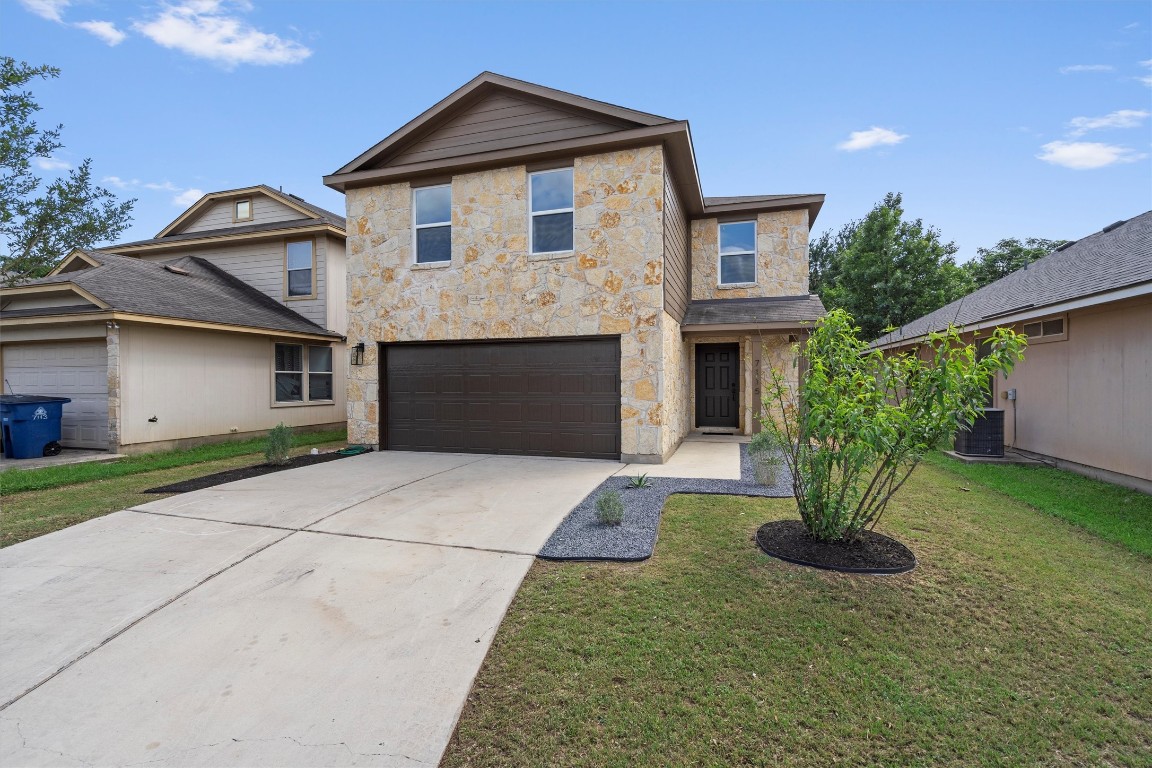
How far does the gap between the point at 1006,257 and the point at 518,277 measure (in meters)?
38.5

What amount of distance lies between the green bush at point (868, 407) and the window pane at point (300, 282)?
13.0 metres

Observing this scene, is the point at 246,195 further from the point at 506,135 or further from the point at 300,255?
the point at 506,135

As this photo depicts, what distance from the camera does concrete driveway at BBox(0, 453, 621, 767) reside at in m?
2.21

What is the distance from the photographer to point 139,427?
9.50 meters

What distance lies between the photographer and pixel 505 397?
9.05 metres

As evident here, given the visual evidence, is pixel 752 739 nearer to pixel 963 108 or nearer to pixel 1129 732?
pixel 1129 732

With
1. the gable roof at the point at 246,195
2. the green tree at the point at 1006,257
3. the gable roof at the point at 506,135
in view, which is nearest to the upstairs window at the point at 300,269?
the gable roof at the point at 246,195

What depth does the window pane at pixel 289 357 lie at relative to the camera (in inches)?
492

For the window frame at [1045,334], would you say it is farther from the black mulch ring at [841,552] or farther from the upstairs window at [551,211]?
the upstairs window at [551,211]

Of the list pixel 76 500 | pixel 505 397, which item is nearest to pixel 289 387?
pixel 76 500

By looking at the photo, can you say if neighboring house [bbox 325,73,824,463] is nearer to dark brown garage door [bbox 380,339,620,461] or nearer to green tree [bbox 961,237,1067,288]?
dark brown garage door [bbox 380,339,620,461]

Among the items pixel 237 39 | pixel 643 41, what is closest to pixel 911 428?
pixel 643 41

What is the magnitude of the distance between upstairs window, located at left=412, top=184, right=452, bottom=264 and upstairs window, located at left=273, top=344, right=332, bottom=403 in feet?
18.7

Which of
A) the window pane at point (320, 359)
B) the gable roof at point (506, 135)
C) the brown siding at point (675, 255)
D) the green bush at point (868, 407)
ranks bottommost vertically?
the green bush at point (868, 407)
